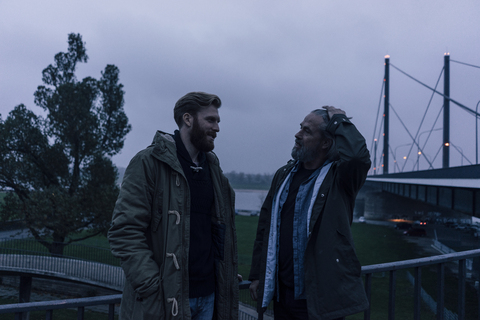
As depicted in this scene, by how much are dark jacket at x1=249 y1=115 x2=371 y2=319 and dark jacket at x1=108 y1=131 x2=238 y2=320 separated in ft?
2.61

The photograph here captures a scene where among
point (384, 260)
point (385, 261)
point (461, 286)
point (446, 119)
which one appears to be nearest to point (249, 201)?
point (384, 260)

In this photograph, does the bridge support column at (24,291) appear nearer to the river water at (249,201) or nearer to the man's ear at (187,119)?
the man's ear at (187,119)

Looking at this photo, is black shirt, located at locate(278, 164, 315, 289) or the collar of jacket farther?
black shirt, located at locate(278, 164, 315, 289)

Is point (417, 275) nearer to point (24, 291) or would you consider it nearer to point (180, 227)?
point (180, 227)

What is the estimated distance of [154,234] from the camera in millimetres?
2020

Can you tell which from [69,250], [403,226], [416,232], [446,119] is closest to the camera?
[446,119]

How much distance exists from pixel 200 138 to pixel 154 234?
2.13 feet

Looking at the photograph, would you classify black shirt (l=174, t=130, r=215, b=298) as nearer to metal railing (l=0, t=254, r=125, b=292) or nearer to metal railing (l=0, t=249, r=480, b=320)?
metal railing (l=0, t=249, r=480, b=320)

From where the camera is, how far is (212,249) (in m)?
2.30

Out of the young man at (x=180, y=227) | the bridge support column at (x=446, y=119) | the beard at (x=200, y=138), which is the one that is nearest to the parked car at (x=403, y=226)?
the bridge support column at (x=446, y=119)

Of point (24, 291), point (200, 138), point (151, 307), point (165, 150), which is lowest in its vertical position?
point (24, 291)

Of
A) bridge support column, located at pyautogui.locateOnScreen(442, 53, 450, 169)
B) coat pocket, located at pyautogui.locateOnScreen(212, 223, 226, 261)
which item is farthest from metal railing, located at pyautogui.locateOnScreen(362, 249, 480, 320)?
bridge support column, located at pyautogui.locateOnScreen(442, 53, 450, 169)

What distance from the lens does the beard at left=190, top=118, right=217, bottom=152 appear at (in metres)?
2.29

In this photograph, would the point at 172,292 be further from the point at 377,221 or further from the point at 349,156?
the point at 377,221
